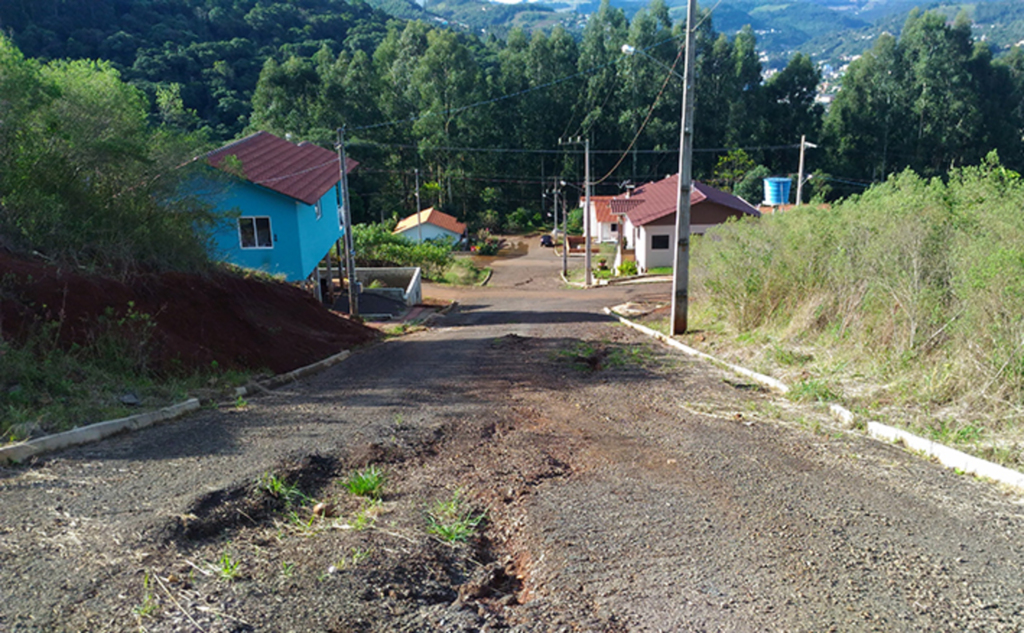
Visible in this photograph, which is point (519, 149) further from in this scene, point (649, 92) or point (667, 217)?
point (667, 217)

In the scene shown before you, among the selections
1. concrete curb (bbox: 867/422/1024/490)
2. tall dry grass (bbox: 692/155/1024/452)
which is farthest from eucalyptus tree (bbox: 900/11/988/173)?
concrete curb (bbox: 867/422/1024/490)

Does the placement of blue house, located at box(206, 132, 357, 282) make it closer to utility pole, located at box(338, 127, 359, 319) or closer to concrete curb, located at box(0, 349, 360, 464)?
utility pole, located at box(338, 127, 359, 319)

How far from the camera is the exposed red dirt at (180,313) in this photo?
9.29 meters

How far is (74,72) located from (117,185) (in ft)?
7.07

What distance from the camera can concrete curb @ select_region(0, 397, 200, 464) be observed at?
616 cm

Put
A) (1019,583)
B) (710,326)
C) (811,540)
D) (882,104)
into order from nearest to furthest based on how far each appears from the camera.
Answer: (1019,583) < (811,540) < (710,326) < (882,104)

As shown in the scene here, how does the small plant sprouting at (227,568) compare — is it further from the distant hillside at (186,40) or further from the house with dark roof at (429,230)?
the distant hillside at (186,40)

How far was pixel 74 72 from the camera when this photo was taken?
1248 cm

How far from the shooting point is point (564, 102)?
2943 inches

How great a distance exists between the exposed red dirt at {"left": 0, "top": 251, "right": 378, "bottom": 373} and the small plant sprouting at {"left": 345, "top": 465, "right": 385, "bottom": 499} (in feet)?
18.4

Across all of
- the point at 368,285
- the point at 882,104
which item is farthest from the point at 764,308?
the point at 882,104

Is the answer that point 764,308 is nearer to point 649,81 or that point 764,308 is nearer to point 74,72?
point 74,72

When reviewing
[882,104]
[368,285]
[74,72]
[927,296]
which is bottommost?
[368,285]

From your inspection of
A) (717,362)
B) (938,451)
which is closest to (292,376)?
(717,362)
